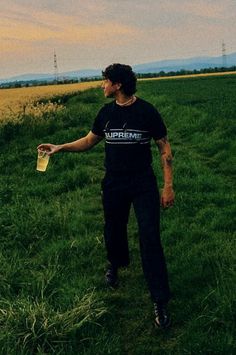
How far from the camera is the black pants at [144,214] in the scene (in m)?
5.12

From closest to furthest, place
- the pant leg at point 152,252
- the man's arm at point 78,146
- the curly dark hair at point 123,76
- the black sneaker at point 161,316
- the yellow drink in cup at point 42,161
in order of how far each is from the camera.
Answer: the black sneaker at point 161,316
the pant leg at point 152,252
the curly dark hair at point 123,76
the yellow drink in cup at point 42,161
the man's arm at point 78,146

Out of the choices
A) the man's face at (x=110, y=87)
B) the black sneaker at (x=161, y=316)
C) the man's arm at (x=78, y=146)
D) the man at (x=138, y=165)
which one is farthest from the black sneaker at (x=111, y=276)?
the man's face at (x=110, y=87)

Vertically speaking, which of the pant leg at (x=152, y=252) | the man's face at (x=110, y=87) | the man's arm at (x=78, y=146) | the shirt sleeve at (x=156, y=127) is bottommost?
the pant leg at (x=152, y=252)

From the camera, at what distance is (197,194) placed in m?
9.37

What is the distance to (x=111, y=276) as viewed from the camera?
5965 mm

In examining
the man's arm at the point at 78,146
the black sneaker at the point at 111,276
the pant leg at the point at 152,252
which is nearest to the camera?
the pant leg at the point at 152,252

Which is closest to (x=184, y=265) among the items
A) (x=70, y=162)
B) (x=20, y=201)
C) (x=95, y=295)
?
(x=95, y=295)

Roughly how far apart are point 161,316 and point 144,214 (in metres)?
0.98

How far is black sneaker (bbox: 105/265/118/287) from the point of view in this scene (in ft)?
19.4

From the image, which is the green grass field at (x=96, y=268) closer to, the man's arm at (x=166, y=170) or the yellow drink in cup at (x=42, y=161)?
the man's arm at (x=166, y=170)

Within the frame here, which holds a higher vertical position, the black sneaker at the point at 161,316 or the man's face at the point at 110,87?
the man's face at the point at 110,87

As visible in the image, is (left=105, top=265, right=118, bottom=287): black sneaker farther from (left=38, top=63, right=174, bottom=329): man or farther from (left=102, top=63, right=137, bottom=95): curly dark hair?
(left=102, top=63, right=137, bottom=95): curly dark hair

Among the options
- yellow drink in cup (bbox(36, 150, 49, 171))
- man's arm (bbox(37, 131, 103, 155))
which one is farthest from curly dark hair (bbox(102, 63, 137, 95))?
yellow drink in cup (bbox(36, 150, 49, 171))

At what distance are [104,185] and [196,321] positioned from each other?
5.56ft
